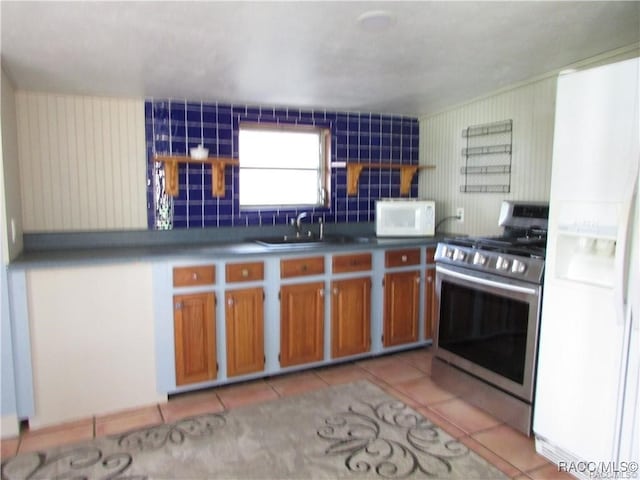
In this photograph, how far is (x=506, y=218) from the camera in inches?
119

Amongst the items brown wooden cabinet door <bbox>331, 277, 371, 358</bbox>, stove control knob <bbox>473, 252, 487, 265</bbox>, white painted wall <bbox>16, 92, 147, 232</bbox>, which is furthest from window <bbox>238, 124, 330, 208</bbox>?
stove control knob <bbox>473, 252, 487, 265</bbox>

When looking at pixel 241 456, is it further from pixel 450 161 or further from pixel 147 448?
pixel 450 161

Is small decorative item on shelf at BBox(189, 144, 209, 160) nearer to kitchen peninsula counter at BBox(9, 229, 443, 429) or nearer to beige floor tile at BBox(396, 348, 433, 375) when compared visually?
kitchen peninsula counter at BBox(9, 229, 443, 429)

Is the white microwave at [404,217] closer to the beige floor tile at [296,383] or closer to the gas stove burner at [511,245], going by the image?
the gas stove burner at [511,245]

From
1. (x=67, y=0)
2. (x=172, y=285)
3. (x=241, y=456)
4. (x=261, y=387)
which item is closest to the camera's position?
(x=67, y=0)

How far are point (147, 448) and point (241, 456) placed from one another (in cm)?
48

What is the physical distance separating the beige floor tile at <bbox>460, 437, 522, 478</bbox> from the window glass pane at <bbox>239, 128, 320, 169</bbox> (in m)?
2.34

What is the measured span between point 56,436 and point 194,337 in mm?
835

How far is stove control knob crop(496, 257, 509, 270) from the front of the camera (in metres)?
2.30

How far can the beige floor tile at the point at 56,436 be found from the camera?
2230 millimetres

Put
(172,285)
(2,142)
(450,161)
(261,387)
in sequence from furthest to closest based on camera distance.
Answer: (450,161) → (261,387) → (172,285) → (2,142)

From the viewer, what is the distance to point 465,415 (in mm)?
2506

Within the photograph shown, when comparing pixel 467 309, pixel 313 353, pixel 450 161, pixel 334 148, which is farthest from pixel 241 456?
pixel 450 161

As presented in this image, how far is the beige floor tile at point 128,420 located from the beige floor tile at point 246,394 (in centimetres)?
39
